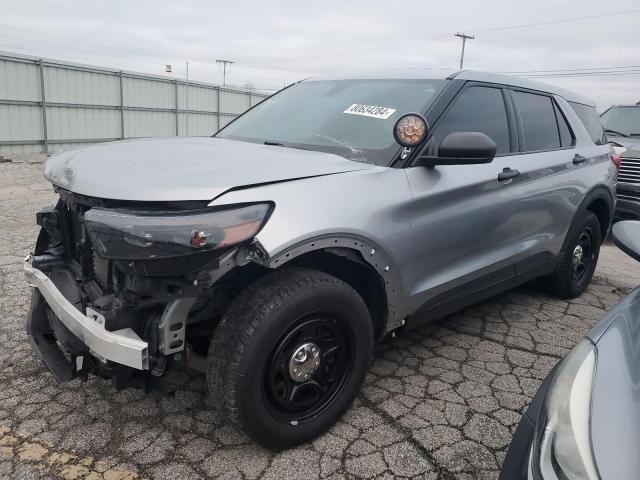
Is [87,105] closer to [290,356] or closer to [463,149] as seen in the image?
[463,149]

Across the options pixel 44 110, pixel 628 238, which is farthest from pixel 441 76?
pixel 44 110

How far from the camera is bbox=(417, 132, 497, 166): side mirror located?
2646mm

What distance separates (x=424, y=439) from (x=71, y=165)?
2.12m

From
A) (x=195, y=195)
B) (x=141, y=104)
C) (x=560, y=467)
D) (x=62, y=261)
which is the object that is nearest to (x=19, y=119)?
(x=141, y=104)

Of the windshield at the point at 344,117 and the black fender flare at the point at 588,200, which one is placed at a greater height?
the windshield at the point at 344,117

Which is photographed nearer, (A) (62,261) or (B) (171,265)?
(B) (171,265)

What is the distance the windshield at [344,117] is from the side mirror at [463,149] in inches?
9.2

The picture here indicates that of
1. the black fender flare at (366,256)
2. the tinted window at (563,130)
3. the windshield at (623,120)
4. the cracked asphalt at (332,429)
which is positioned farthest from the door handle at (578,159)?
the windshield at (623,120)

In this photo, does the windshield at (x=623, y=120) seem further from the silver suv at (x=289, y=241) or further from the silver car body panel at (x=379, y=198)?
the silver suv at (x=289, y=241)

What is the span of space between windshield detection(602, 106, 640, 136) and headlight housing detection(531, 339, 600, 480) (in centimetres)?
850

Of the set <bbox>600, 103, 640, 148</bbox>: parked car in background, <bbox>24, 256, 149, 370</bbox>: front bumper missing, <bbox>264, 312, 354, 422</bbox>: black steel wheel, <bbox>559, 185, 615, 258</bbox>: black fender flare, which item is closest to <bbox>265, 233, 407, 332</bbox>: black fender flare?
<bbox>264, 312, 354, 422</bbox>: black steel wheel

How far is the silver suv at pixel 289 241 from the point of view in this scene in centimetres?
205

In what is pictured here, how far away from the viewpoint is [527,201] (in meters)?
3.53

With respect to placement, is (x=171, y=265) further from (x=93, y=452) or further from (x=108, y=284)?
(x=93, y=452)
